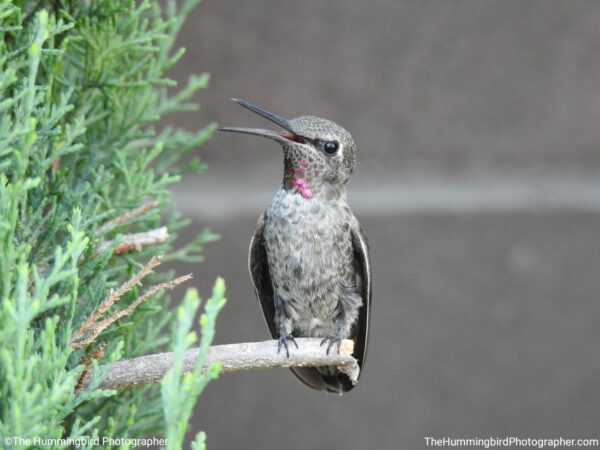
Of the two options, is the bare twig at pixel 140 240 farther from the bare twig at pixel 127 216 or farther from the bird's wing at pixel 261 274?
the bird's wing at pixel 261 274

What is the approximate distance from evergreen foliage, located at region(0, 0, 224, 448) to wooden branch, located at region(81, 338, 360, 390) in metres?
0.04

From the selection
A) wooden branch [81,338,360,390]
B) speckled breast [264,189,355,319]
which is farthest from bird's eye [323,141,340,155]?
wooden branch [81,338,360,390]

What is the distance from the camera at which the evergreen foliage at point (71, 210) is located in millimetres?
1199

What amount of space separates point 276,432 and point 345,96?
144cm

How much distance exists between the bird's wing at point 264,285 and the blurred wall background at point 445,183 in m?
0.81

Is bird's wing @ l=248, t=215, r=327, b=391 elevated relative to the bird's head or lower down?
lower down

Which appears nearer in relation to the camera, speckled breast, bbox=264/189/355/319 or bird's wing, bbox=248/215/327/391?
speckled breast, bbox=264/189/355/319

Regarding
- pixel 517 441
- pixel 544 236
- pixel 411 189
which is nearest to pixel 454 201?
pixel 411 189

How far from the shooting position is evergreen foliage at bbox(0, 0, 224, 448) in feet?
3.93

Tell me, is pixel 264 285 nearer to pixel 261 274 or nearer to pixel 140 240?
pixel 261 274

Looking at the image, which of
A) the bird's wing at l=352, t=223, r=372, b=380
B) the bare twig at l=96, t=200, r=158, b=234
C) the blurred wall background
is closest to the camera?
the bare twig at l=96, t=200, r=158, b=234

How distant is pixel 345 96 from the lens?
→ 3262mm

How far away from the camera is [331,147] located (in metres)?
2.18

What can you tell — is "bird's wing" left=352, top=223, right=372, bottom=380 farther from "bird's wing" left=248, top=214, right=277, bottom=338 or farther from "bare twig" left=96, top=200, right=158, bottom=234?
"bare twig" left=96, top=200, right=158, bottom=234
